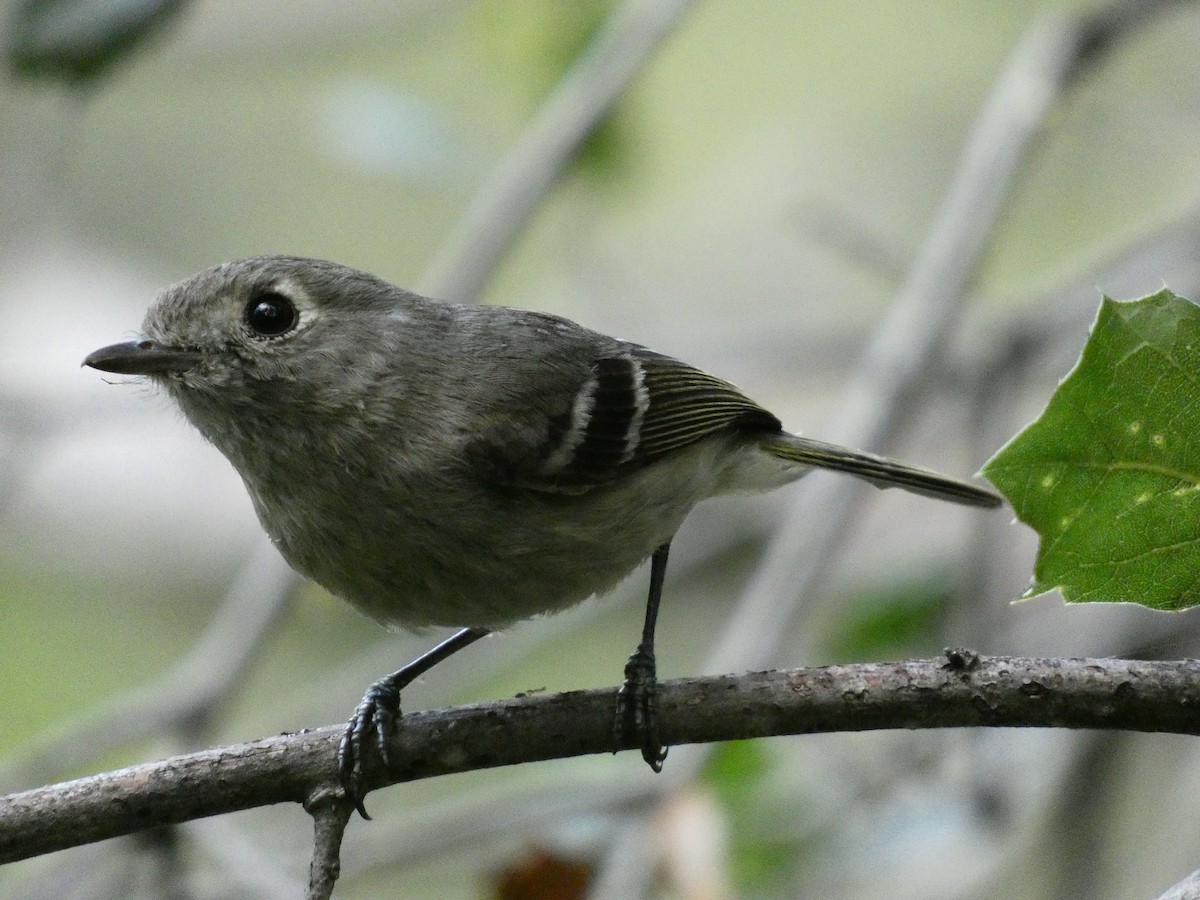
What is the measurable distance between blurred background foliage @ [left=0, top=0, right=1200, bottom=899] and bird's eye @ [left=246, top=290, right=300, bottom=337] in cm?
47

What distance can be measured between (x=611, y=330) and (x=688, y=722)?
3.67m

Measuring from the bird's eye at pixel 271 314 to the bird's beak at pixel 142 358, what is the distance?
15cm

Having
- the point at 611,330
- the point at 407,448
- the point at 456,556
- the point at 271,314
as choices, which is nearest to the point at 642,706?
the point at 456,556

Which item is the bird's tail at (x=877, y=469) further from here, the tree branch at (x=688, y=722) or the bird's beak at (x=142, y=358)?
the bird's beak at (x=142, y=358)

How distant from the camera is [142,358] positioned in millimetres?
2666

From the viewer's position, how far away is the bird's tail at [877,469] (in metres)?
3.34

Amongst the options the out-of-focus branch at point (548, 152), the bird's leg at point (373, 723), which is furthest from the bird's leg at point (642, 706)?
the out-of-focus branch at point (548, 152)

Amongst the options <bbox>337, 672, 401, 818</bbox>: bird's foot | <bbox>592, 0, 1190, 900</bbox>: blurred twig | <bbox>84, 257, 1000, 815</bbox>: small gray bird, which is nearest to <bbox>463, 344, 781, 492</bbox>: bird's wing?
<bbox>84, 257, 1000, 815</bbox>: small gray bird

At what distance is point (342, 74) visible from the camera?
245 inches

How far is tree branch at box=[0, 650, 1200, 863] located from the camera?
2.08 meters

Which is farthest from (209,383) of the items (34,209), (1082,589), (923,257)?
(923,257)

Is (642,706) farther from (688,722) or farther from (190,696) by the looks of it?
(190,696)

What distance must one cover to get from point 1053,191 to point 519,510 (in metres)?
6.44

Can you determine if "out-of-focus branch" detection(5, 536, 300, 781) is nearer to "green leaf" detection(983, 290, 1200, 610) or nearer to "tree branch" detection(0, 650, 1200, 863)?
"tree branch" detection(0, 650, 1200, 863)
